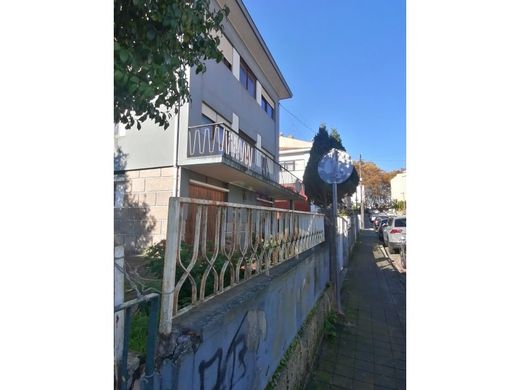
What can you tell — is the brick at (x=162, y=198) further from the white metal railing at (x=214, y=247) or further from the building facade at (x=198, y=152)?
the white metal railing at (x=214, y=247)

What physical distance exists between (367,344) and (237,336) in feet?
10.0

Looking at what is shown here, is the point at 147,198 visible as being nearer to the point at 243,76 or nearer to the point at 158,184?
the point at 158,184

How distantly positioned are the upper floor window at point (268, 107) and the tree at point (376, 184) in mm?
32623

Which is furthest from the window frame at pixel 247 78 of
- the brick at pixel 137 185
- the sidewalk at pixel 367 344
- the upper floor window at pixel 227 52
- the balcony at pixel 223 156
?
the sidewalk at pixel 367 344

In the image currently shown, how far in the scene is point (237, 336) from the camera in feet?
6.30

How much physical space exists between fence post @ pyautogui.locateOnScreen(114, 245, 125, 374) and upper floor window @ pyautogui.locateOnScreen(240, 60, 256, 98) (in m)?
9.79

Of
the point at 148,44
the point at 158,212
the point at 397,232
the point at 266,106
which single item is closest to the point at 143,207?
the point at 158,212

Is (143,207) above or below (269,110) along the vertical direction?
below

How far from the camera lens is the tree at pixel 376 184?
44.1 m

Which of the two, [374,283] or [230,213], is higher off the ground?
[230,213]
